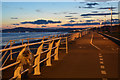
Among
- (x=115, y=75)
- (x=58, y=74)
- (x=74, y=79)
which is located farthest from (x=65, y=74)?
(x=115, y=75)

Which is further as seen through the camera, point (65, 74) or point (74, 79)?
point (65, 74)

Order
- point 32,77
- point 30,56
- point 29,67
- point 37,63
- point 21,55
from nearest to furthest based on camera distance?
1. point 21,55
2. point 30,56
3. point 29,67
4. point 32,77
5. point 37,63

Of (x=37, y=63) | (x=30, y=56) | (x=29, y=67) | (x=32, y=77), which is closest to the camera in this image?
(x=30, y=56)

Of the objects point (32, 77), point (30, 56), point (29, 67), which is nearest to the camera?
point (30, 56)

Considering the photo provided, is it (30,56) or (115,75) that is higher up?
(30,56)

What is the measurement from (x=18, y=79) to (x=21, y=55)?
2.76ft

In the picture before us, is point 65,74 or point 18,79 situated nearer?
point 18,79

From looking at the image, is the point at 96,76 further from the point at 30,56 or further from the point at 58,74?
the point at 30,56

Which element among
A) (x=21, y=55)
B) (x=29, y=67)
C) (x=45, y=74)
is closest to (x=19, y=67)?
(x=21, y=55)

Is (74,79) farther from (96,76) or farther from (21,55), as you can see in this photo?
(21,55)

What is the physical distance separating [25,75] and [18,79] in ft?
5.14

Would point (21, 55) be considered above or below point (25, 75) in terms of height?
above

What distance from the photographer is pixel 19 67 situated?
7.26 meters

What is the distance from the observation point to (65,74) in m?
9.85
